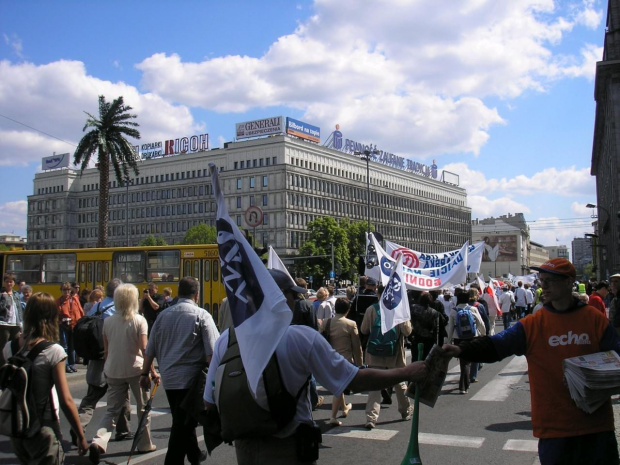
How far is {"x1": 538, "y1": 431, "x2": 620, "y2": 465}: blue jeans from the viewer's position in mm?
3861

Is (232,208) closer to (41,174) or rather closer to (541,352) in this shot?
(41,174)

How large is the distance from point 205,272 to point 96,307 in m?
15.3

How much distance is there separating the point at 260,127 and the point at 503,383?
89.6 metres

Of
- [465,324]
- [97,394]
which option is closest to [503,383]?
[465,324]

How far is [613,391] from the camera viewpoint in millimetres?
3795

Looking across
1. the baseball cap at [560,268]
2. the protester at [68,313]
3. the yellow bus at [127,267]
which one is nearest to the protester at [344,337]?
the baseball cap at [560,268]

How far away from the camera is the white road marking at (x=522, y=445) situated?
24.7 feet

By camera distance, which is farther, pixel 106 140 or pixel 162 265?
pixel 106 140

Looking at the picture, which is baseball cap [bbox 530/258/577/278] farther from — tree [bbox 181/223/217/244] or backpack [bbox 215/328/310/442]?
tree [bbox 181/223/217/244]

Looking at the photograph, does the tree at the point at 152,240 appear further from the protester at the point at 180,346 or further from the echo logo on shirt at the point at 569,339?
the echo logo on shirt at the point at 569,339

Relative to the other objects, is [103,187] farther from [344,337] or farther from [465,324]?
[344,337]

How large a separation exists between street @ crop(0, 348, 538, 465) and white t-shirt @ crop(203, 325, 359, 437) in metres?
3.93

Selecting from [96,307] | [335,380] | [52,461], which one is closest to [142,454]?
[96,307]

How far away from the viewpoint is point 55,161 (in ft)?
407
